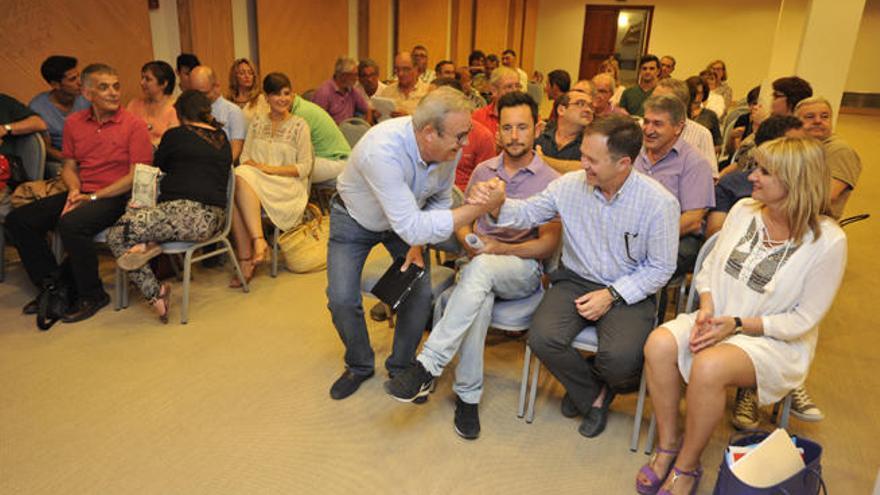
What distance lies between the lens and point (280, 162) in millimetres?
4184

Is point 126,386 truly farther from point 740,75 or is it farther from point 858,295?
point 740,75

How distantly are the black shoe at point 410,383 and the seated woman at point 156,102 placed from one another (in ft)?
9.81

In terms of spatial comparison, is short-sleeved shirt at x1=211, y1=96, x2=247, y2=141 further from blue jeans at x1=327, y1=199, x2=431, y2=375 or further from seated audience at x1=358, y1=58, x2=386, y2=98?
seated audience at x1=358, y1=58, x2=386, y2=98

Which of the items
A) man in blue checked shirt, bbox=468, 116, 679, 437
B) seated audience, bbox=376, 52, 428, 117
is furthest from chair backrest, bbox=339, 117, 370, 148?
man in blue checked shirt, bbox=468, 116, 679, 437

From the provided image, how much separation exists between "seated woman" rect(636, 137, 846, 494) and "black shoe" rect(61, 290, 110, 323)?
301cm

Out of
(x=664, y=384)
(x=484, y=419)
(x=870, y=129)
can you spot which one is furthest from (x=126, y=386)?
(x=870, y=129)

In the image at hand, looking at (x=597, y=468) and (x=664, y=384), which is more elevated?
(x=664, y=384)

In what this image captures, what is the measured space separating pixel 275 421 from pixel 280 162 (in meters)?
2.10

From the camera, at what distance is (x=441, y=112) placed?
2.24 meters

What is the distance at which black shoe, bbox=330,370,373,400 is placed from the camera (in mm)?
2777

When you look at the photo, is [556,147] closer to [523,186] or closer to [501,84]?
[523,186]

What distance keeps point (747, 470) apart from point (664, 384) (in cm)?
43

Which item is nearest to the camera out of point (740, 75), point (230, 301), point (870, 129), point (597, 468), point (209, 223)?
point (597, 468)

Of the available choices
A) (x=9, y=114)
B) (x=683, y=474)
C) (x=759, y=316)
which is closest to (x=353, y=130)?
(x=9, y=114)
